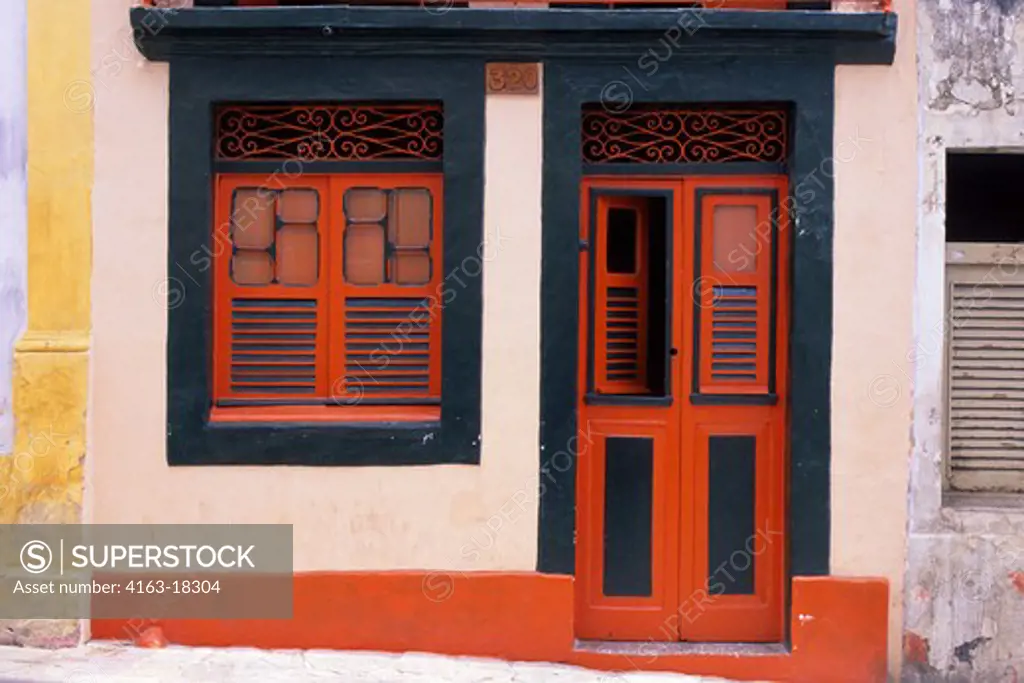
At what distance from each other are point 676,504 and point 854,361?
1.24m

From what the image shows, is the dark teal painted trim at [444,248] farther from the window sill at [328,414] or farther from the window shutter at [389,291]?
the window shutter at [389,291]

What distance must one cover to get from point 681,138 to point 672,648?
2824 mm

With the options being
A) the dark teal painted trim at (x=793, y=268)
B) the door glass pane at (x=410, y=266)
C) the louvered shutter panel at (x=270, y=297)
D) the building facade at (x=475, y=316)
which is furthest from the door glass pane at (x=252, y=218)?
the dark teal painted trim at (x=793, y=268)

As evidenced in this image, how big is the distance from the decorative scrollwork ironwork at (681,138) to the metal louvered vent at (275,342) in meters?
1.83

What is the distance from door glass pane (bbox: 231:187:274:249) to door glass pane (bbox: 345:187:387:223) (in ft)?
1.43

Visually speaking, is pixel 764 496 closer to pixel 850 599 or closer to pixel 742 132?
pixel 850 599

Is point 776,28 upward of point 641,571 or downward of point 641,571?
upward

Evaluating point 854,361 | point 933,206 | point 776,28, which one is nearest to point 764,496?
point 854,361

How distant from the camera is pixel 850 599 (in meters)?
6.37

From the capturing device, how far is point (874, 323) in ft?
21.0

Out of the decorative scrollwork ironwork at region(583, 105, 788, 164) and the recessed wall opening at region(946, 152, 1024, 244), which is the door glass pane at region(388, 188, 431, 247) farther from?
the recessed wall opening at region(946, 152, 1024, 244)

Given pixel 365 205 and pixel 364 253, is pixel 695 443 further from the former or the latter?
pixel 365 205

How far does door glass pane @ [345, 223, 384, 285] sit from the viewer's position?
6.64 m

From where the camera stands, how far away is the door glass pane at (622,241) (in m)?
6.70
